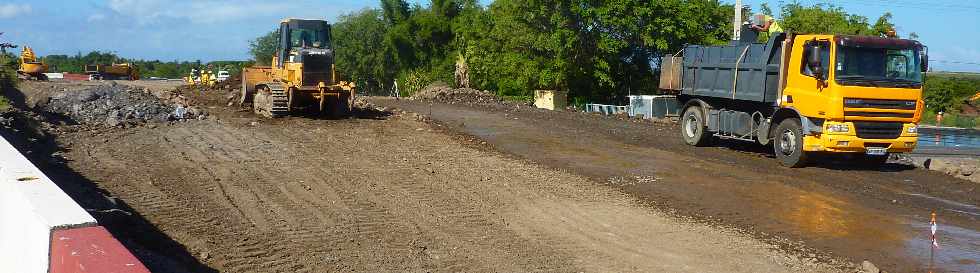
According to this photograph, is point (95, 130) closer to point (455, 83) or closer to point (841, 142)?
point (841, 142)

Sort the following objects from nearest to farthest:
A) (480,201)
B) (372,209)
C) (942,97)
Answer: (372,209), (480,201), (942,97)

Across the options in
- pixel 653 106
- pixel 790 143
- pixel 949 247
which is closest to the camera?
pixel 949 247

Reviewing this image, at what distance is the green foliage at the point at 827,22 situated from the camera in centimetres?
4412

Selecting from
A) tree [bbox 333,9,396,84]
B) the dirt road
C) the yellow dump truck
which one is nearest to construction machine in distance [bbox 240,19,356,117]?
the dirt road

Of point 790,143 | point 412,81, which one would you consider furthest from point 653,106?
point 412,81

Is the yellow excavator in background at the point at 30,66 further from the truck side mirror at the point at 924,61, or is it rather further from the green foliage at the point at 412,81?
the truck side mirror at the point at 924,61

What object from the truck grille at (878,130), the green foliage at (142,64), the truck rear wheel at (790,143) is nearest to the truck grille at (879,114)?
the truck grille at (878,130)

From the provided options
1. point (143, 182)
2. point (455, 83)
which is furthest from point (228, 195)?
point (455, 83)

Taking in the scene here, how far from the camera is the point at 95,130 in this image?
59.0 feet

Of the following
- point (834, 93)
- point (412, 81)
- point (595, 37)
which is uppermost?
point (595, 37)

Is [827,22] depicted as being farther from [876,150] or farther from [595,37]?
[876,150]

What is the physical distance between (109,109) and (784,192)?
56.8ft

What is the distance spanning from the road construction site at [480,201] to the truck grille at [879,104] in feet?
3.74

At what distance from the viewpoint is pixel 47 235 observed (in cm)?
428
